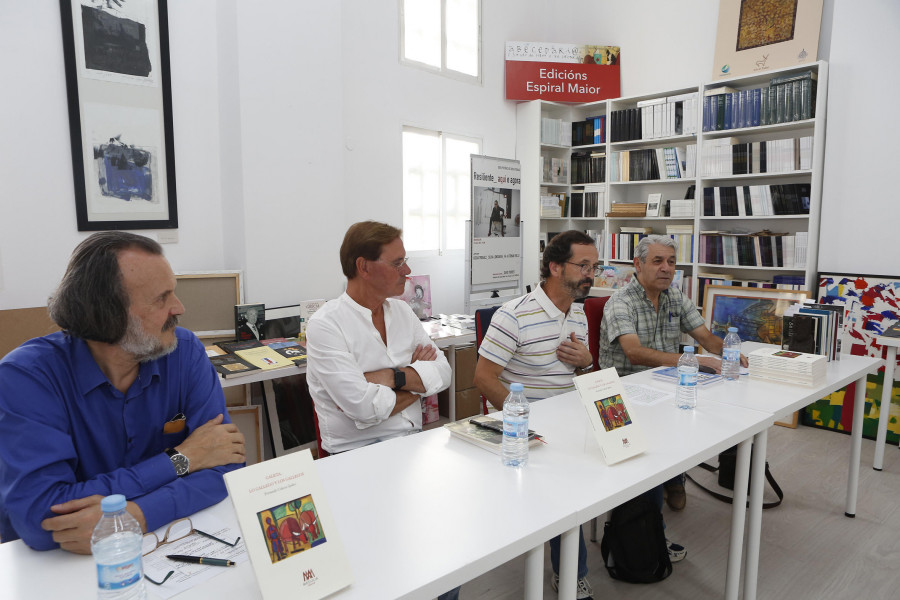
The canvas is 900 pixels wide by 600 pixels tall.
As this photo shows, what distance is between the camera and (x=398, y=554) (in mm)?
1127

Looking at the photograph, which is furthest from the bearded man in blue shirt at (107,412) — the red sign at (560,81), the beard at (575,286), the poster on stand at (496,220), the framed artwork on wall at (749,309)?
the red sign at (560,81)

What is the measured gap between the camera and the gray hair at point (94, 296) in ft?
4.18

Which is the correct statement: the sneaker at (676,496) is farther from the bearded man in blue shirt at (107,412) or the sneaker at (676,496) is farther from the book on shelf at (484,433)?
the bearded man in blue shirt at (107,412)

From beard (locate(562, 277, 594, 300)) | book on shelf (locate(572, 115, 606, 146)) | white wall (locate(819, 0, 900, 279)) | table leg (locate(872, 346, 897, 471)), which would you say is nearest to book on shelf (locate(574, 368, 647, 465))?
beard (locate(562, 277, 594, 300))

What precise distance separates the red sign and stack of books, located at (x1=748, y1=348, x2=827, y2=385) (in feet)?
12.7

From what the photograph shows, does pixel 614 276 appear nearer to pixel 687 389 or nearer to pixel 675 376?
pixel 675 376

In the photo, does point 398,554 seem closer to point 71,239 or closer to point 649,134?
point 71,239

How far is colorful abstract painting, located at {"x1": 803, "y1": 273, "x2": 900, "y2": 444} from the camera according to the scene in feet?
12.8

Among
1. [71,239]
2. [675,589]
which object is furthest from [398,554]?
[71,239]

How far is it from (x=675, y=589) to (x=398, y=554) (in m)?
1.65

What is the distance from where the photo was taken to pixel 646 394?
7.36ft

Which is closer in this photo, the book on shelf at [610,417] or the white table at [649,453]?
the white table at [649,453]

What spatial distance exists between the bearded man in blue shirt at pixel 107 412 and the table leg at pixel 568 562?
84 cm

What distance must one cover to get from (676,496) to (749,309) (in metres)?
2.20
